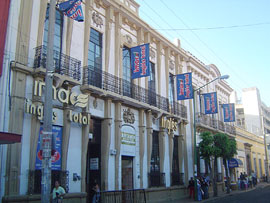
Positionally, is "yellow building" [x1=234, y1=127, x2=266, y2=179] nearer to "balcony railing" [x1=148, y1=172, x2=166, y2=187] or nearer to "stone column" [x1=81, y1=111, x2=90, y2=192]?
"balcony railing" [x1=148, y1=172, x2=166, y2=187]

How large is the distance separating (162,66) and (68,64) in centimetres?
1056

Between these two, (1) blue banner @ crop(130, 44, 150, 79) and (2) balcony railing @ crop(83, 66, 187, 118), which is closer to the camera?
(2) balcony railing @ crop(83, 66, 187, 118)

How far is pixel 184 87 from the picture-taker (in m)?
23.0

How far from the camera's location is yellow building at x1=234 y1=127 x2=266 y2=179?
3972cm

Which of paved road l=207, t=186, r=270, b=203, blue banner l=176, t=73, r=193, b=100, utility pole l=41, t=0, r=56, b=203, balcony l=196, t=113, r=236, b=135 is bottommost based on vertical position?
paved road l=207, t=186, r=270, b=203

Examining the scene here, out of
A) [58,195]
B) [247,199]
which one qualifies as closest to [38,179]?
[58,195]

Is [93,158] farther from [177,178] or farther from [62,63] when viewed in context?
[177,178]

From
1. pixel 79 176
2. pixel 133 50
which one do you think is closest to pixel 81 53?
pixel 133 50

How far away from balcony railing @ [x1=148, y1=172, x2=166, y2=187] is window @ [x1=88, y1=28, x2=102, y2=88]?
7.43m

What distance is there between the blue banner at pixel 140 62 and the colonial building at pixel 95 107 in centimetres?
117

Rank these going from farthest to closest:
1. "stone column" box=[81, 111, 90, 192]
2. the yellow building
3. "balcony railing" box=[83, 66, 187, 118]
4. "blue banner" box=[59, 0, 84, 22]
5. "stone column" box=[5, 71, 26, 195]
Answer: the yellow building → "balcony railing" box=[83, 66, 187, 118] → "stone column" box=[81, 111, 90, 192] → "stone column" box=[5, 71, 26, 195] → "blue banner" box=[59, 0, 84, 22]

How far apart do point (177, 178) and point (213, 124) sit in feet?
34.6

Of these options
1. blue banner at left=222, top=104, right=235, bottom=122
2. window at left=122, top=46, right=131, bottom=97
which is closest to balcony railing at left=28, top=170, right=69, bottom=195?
window at left=122, top=46, right=131, bottom=97

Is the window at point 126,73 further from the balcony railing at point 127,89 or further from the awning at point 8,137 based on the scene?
the awning at point 8,137
